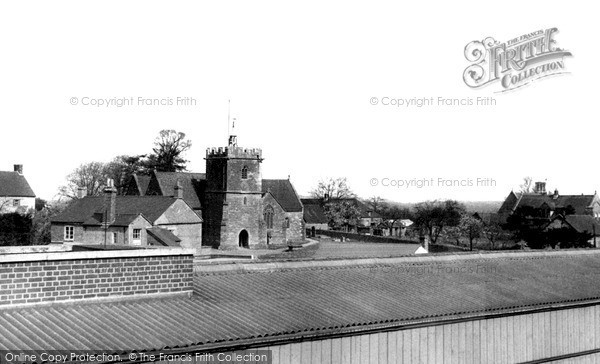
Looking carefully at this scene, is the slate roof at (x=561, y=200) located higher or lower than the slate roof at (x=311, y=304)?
higher

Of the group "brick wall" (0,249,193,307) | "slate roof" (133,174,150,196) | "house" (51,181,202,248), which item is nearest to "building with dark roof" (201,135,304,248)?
"slate roof" (133,174,150,196)

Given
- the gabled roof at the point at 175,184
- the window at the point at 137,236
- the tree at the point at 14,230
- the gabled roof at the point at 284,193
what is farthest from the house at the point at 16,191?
the window at the point at 137,236

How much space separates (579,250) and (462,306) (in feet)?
34.8

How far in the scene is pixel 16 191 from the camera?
78562 mm

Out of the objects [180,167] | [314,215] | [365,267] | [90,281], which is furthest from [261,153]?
[90,281]

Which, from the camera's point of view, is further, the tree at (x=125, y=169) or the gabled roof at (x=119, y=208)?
the tree at (x=125, y=169)

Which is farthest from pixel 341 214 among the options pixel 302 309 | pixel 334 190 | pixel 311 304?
pixel 302 309

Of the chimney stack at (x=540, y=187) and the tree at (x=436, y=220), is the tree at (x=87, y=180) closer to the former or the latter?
the tree at (x=436, y=220)

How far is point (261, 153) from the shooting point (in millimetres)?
64812

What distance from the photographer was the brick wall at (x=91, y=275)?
34.4ft

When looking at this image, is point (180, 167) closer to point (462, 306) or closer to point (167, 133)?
point (167, 133)

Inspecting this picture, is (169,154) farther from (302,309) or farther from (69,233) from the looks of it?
(302,309)

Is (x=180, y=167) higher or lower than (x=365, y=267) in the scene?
higher

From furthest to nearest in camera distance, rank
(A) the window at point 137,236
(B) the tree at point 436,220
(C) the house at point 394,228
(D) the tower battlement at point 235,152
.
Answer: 1. (C) the house at point 394,228
2. (B) the tree at point 436,220
3. (D) the tower battlement at point 235,152
4. (A) the window at point 137,236
